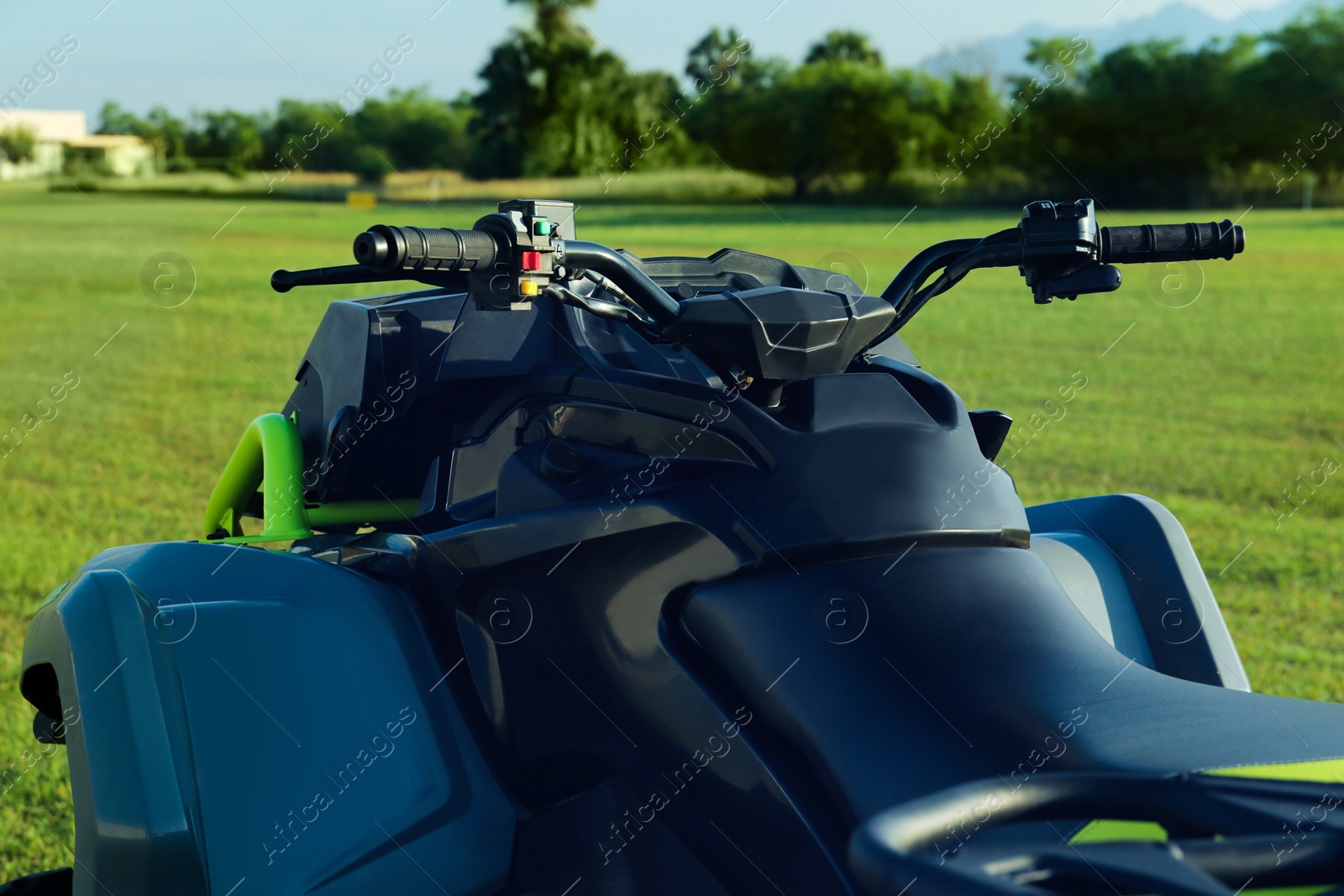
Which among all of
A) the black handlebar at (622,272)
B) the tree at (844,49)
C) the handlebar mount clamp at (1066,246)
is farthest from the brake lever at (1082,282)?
the tree at (844,49)

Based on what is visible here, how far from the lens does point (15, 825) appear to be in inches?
119

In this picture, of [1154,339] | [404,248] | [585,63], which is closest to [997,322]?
[1154,339]

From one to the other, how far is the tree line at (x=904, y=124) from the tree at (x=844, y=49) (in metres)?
22.0

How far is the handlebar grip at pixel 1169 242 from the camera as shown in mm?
1981

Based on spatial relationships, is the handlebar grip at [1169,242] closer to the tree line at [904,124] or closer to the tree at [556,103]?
the tree line at [904,124]

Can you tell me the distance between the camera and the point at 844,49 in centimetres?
7669

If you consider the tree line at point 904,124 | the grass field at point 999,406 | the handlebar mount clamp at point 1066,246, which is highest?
the tree line at point 904,124

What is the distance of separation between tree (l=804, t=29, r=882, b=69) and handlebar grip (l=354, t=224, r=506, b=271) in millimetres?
77527

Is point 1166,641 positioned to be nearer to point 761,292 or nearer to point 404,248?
point 761,292

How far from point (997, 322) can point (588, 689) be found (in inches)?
540

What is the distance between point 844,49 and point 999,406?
72844 millimetres

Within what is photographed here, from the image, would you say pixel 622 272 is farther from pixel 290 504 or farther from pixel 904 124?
pixel 904 124

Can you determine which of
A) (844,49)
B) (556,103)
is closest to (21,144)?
(556,103)

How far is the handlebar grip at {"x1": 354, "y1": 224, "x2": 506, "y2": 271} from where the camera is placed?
1469 millimetres
